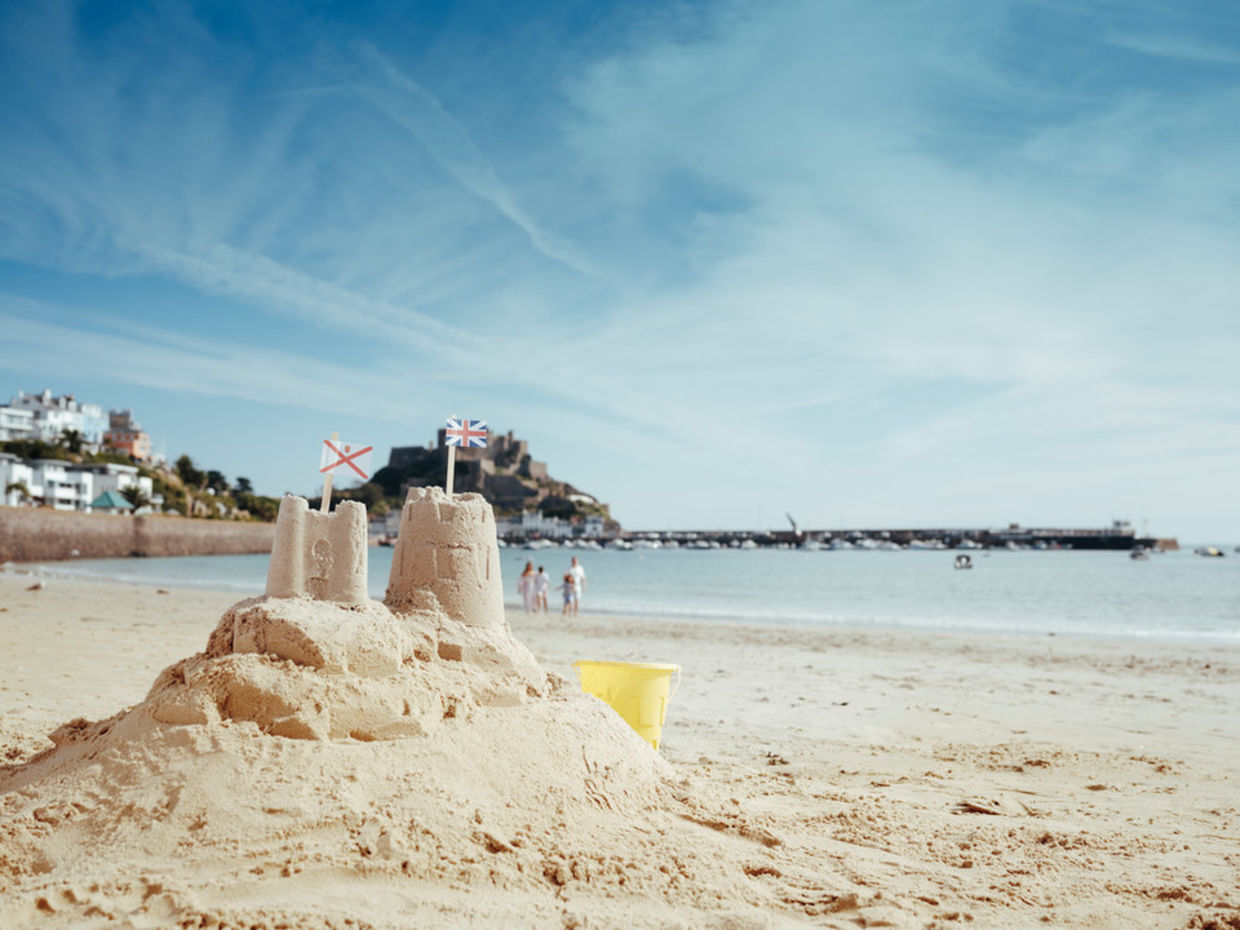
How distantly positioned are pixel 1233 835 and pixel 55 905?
5.96 m

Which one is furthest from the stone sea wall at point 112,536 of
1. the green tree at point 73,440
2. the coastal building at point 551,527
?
the coastal building at point 551,527

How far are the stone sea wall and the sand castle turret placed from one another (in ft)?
154

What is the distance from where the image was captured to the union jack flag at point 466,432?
5.24 m

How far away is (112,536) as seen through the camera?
52719 millimetres

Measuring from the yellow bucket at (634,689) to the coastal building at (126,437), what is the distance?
125 m

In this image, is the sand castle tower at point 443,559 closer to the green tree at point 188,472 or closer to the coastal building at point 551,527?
the green tree at point 188,472

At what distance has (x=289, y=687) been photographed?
3945mm

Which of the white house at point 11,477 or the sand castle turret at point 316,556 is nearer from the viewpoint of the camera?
the sand castle turret at point 316,556

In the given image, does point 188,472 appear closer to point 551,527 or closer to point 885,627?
point 551,527

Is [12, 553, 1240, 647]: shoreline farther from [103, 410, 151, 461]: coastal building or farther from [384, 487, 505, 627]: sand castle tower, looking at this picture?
[103, 410, 151, 461]: coastal building

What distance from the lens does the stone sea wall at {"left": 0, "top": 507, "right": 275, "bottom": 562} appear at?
1710 inches

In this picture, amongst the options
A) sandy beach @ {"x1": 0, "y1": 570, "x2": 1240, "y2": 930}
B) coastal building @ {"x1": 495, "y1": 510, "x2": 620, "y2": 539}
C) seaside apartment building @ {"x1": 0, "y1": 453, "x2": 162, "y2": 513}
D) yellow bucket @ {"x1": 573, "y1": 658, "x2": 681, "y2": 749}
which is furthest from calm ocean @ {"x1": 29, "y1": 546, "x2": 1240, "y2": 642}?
coastal building @ {"x1": 495, "y1": 510, "x2": 620, "y2": 539}

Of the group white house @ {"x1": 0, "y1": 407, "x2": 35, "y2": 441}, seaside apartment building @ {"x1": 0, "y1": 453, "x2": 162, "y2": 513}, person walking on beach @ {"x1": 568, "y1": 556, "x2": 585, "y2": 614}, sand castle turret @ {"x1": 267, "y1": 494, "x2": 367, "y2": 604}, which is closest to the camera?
sand castle turret @ {"x1": 267, "y1": 494, "x2": 367, "y2": 604}

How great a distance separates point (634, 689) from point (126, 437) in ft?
440
